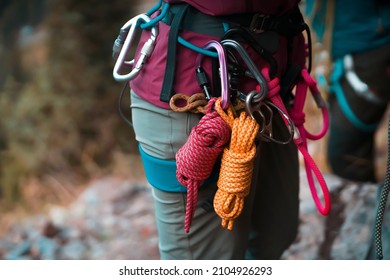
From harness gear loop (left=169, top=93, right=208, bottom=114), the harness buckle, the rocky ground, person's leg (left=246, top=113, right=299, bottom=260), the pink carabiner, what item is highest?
the harness buckle

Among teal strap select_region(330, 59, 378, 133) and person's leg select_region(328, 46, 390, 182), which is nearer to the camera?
person's leg select_region(328, 46, 390, 182)

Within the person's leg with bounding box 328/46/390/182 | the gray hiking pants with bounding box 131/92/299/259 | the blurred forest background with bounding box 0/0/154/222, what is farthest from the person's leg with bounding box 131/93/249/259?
the blurred forest background with bounding box 0/0/154/222

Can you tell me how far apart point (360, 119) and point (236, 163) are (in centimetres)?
120

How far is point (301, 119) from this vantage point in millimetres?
974

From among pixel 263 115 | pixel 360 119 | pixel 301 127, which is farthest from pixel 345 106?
pixel 263 115

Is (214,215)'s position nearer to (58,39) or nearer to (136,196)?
(136,196)

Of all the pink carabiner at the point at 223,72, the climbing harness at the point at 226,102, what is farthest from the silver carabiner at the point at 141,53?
the pink carabiner at the point at 223,72

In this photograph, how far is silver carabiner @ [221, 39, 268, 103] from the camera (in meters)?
0.82

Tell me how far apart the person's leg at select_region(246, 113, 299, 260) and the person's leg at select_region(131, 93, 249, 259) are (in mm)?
135

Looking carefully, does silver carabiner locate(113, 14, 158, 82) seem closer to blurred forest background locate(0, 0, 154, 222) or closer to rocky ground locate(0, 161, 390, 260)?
rocky ground locate(0, 161, 390, 260)

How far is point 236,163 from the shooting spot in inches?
32.4

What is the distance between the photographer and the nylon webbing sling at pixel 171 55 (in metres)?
0.84

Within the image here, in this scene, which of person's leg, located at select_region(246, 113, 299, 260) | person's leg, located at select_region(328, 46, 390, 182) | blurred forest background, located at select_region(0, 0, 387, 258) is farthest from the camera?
blurred forest background, located at select_region(0, 0, 387, 258)

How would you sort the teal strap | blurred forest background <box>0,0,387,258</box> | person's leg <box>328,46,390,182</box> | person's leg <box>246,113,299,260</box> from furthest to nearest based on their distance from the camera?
blurred forest background <box>0,0,387,258</box>
the teal strap
person's leg <box>328,46,390,182</box>
person's leg <box>246,113,299,260</box>
